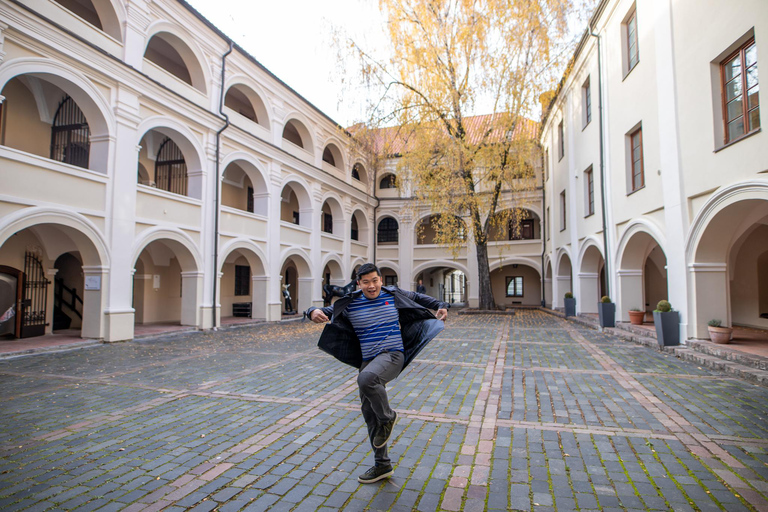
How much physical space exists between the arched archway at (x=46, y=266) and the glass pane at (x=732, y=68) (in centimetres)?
1466

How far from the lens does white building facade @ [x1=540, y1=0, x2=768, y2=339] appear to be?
7988 mm

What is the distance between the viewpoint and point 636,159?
12.7 meters

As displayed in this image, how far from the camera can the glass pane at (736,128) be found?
8031mm

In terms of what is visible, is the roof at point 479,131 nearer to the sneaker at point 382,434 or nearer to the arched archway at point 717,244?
the arched archway at point 717,244

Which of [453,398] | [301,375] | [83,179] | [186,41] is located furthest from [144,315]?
[453,398]

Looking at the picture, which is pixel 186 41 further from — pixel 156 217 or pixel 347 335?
pixel 347 335

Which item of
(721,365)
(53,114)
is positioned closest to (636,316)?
(721,365)

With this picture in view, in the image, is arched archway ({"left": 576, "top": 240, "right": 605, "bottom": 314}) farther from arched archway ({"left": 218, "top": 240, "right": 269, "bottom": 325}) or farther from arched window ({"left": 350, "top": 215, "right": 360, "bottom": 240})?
arched window ({"left": 350, "top": 215, "right": 360, "bottom": 240})

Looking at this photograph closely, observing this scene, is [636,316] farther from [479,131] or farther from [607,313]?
[479,131]

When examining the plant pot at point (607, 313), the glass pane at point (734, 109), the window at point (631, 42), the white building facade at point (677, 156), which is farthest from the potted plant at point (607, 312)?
the window at point (631, 42)

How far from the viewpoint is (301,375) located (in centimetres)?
776

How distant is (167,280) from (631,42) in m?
18.6

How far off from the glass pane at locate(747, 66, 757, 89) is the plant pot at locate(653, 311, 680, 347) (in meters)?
4.64

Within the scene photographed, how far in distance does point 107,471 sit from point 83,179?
400 inches
